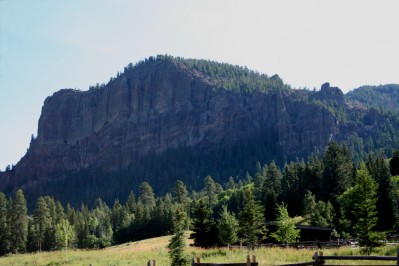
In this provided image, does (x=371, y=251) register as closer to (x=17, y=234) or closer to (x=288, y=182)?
(x=288, y=182)

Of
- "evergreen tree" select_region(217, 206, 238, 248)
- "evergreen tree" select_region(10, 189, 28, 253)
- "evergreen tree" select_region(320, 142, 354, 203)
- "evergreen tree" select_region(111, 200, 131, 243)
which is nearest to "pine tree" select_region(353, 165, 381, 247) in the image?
"evergreen tree" select_region(217, 206, 238, 248)

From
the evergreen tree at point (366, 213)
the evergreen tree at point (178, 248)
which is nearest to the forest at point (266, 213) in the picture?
the evergreen tree at point (366, 213)

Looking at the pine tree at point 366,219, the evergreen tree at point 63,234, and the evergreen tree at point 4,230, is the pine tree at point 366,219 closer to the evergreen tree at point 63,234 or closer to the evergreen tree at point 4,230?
the evergreen tree at point 63,234

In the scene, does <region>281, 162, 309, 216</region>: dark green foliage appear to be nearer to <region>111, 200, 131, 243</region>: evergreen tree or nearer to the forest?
the forest

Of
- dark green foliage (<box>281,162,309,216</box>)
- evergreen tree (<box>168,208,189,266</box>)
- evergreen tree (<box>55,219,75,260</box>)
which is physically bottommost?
evergreen tree (<box>168,208,189,266</box>)

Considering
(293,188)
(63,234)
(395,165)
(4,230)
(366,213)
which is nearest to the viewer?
(366,213)

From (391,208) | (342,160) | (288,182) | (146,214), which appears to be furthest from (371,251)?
(146,214)

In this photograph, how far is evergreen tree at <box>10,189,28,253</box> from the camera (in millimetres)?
91688

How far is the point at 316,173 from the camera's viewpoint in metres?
89.6

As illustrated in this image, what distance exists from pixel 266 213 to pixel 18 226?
51451 mm

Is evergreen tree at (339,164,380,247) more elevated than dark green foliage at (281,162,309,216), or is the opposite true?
dark green foliage at (281,162,309,216)

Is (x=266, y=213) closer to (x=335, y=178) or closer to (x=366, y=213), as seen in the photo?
(x=335, y=178)

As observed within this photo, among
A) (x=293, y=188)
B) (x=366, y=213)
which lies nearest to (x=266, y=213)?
(x=293, y=188)

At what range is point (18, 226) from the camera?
9319 centimetres
